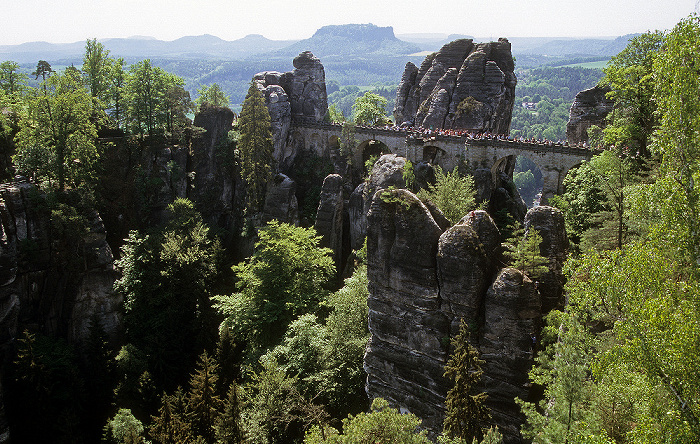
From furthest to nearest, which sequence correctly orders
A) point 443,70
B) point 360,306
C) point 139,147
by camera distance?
point 443,70 → point 139,147 → point 360,306

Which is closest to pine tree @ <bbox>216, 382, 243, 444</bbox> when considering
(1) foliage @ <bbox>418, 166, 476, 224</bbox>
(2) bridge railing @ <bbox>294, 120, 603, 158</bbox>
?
(1) foliage @ <bbox>418, 166, 476, 224</bbox>

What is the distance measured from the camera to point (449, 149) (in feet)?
145

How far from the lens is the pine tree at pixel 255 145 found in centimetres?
4697

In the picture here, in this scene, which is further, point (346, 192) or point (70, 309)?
point (346, 192)

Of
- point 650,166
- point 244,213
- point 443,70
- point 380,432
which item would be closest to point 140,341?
point 244,213

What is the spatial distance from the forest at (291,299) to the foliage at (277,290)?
15 centimetres

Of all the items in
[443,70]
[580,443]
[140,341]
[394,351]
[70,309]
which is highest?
[443,70]

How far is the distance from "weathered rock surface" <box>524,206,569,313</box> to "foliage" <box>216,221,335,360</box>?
16.4 metres

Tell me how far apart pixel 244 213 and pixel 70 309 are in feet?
60.1

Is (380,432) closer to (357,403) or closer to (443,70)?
(357,403)

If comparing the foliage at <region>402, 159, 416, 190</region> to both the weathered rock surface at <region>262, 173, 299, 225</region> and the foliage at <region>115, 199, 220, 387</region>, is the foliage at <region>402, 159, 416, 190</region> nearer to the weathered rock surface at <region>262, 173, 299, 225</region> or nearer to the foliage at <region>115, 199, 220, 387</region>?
the weathered rock surface at <region>262, 173, 299, 225</region>

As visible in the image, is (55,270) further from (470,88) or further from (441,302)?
(470,88)

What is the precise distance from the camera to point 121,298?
39.4 m

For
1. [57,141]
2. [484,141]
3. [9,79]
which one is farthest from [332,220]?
[9,79]
